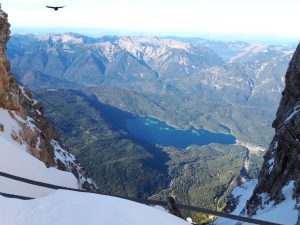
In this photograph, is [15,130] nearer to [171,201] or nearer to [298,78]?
[298,78]

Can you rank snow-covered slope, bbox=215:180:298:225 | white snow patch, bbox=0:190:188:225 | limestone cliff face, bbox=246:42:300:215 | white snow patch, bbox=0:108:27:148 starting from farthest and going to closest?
1. white snow patch, bbox=0:108:27:148
2. limestone cliff face, bbox=246:42:300:215
3. snow-covered slope, bbox=215:180:298:225
4. white snow patch, bbox=0:190:188:225

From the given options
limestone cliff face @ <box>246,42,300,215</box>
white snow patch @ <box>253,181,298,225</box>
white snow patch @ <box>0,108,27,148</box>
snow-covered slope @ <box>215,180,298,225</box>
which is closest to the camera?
white snow patch @ <box>253,181,298,225</box>

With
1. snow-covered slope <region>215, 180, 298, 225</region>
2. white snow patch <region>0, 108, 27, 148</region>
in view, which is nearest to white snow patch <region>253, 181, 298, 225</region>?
snow-covered slope <region>215, 180, 298, 225</region>

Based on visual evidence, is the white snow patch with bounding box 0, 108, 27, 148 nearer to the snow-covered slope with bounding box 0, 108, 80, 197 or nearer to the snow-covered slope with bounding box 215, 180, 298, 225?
the snow-covered slope with bounding box 0, 108, 80, 197

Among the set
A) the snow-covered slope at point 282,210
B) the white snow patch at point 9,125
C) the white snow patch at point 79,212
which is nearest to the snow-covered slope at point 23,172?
the white snow patch at point 79,212

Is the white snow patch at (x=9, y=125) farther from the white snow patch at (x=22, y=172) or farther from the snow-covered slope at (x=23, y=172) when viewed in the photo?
the white snow patch at (x=22, y=172)

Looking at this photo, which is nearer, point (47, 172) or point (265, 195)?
point (47, 172)

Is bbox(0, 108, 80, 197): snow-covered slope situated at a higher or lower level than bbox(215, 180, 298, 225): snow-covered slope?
higher

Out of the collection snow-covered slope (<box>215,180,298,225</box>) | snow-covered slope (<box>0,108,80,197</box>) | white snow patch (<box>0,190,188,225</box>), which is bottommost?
snow-covered slope (<box>215,180,298,225</box>)

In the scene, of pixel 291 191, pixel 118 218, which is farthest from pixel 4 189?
pixel 291 191
